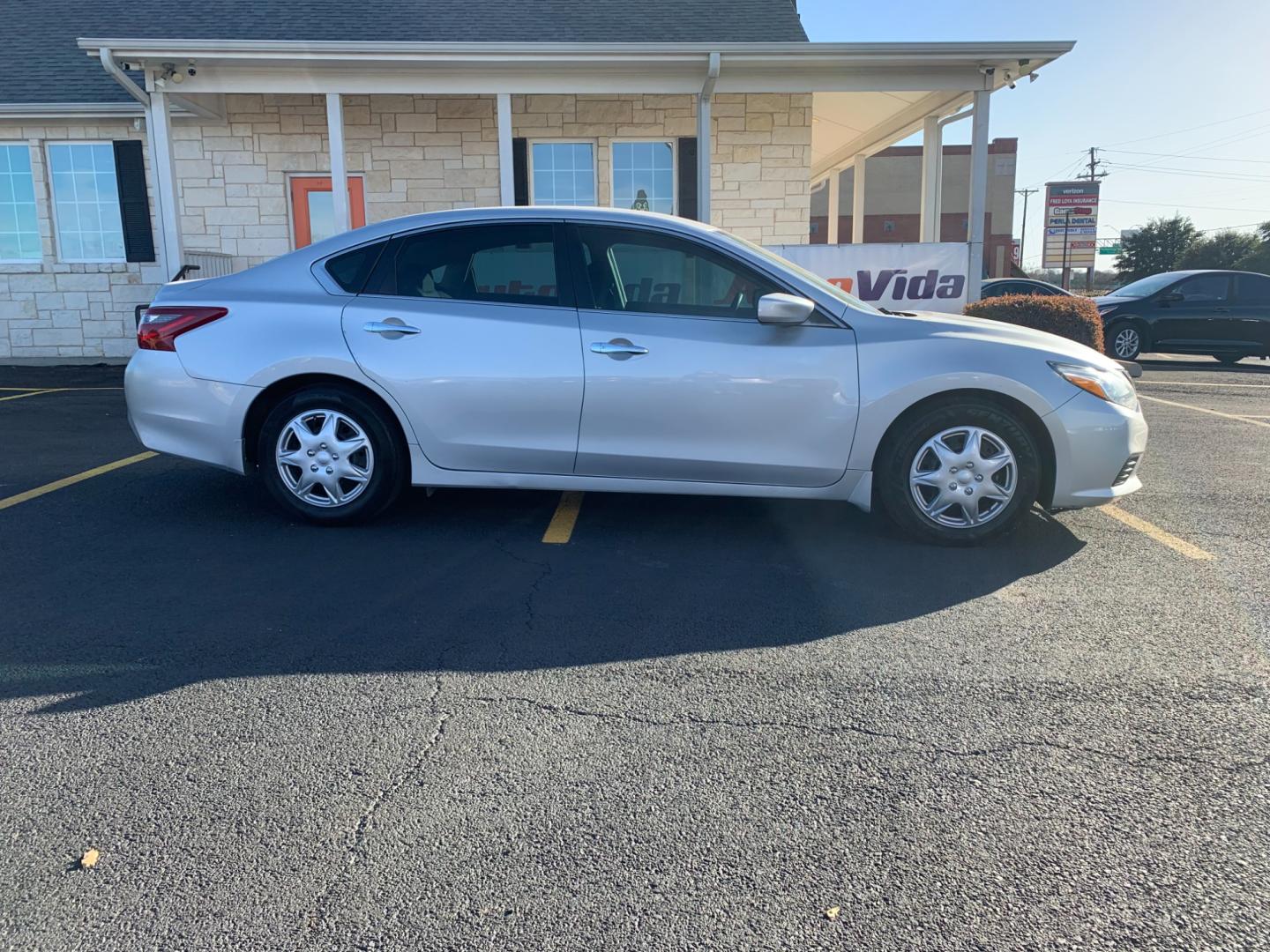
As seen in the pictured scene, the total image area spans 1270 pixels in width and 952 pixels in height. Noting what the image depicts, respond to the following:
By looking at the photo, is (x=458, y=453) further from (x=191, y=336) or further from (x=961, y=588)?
(x=961, y=588)

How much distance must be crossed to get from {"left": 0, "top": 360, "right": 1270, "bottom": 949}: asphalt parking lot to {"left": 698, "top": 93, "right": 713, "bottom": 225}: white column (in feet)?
24.6

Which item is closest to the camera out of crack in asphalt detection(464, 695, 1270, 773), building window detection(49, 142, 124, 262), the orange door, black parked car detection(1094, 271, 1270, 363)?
crack in asphalt detection(464, 695, 1270, 773)

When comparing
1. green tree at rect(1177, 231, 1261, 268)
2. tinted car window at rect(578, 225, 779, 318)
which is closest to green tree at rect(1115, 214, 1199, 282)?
green tree at rect(1177, 231, 1261, 268)

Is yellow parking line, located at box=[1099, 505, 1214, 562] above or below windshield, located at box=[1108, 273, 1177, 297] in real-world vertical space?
below

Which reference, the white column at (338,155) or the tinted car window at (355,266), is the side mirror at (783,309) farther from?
the white column at (338,155)

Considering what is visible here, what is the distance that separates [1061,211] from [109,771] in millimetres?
51490

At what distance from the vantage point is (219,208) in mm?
13430

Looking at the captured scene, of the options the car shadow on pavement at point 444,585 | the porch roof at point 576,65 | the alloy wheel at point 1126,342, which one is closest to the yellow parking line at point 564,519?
the car shadow on pavement at point 444,585

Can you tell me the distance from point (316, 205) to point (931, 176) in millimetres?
8671

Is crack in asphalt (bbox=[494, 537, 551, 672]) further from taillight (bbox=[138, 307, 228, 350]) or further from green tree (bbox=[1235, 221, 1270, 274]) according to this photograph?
green tree (bbox=[1235, 221, 1270, 274])

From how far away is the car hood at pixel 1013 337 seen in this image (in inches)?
187

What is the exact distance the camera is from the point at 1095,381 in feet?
15.5

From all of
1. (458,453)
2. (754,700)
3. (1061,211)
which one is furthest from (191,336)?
(1061,211)

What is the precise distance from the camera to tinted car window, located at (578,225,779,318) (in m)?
4.82
